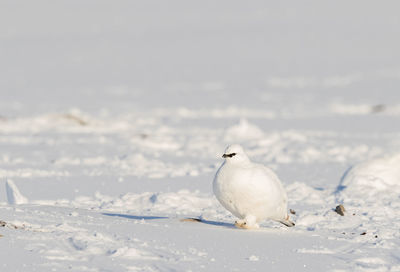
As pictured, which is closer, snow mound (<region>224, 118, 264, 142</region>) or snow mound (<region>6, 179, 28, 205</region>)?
snow mound (<region>6, 179, 28, 205</region>)

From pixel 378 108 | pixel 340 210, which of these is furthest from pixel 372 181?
pixel 378 108

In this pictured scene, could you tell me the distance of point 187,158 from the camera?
37.2 feet

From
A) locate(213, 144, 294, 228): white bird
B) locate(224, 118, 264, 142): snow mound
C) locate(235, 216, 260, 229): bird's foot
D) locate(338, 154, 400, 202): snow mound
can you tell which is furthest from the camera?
locate(224, 118, 264, 142): snow mound

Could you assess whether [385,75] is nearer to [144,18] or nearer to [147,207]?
[147,207]

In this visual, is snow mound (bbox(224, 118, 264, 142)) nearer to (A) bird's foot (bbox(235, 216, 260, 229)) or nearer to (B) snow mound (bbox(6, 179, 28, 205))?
(B) snow mound (bbox(6, 179, 28, 205))

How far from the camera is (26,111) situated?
712 inches

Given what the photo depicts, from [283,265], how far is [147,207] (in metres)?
2.69

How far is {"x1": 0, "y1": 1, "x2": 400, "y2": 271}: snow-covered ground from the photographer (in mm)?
5426

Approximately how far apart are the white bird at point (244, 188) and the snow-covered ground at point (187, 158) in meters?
0.15

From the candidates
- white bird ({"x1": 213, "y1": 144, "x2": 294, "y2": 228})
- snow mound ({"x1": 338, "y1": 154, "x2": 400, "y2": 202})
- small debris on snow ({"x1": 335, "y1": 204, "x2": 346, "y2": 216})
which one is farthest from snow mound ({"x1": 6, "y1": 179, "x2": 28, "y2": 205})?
snow mound ({"x1": 338, "y1": 154, "x2": 400, "y2": 202})

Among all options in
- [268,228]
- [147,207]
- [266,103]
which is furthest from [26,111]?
[268,228]

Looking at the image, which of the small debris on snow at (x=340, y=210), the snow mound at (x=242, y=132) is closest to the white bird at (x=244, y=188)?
the small debris on snow at (x=340, y=210)

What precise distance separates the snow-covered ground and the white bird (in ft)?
0.48

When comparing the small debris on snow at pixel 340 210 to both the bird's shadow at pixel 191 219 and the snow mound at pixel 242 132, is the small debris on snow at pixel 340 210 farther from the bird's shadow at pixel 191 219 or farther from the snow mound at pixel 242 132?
the snow mound at pixel 242 132
